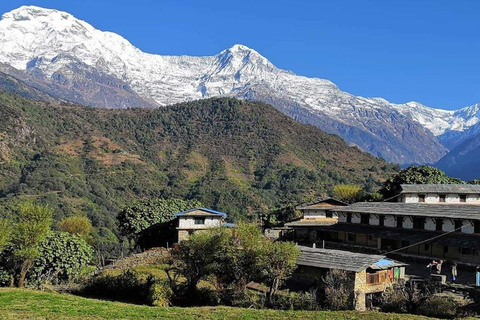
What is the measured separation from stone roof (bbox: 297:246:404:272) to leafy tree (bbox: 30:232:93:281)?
24087 millimetres

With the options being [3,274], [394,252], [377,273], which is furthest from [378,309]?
[3,274]

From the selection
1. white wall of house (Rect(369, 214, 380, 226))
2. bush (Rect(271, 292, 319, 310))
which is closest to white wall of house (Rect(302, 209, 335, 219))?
white wall of house (Rect(369, 214, 380, 226))

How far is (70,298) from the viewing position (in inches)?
1551

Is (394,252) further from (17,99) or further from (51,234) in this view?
(17,99)

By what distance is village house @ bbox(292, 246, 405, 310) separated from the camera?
35.7 meters

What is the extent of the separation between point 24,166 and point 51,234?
11347 centimetres

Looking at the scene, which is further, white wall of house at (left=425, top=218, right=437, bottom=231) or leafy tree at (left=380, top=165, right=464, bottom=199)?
leafy tree at (left=380, top=165, right=464, bottom=199)

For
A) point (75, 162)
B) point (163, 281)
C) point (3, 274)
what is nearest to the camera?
point (163, 281)

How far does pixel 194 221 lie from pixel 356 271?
40.0 meters

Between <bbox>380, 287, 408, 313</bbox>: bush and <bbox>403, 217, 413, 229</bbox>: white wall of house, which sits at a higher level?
<bbox>403, 217, 413, 229</bbox>: white wall of house

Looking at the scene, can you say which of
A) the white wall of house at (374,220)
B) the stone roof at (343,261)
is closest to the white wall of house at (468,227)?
the stone roof at (343,261)

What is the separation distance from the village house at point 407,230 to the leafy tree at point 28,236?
28467mm

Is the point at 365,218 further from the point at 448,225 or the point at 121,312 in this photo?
the point at 121,312

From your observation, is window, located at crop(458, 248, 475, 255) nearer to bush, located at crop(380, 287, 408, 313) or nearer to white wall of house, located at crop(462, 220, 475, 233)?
white wall of house, located at crop(462, 220, 475, 233)
